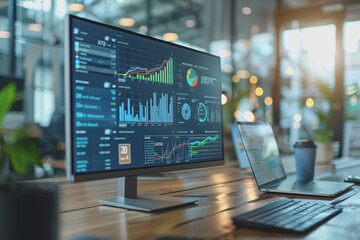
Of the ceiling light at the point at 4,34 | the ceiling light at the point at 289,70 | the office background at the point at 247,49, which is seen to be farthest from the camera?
the ceiling light at the point at 289,70

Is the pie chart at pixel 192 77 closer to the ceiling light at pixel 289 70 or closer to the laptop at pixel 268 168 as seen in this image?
the laptop at pixel 268 168

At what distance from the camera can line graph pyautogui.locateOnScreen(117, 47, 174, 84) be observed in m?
1.00

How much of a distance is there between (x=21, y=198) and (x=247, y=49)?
231 inches

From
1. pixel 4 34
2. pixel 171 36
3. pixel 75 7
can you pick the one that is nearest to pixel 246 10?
pixel 171 36

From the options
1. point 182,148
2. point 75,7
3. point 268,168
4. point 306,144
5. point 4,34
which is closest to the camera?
point 182,148

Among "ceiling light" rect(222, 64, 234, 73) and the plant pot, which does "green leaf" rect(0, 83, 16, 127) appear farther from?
"ceiling light" rect(222, 64, 234, 73)

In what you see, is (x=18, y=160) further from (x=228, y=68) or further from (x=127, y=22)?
(x=228, y=68)

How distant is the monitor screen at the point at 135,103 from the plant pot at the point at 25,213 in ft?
0.93

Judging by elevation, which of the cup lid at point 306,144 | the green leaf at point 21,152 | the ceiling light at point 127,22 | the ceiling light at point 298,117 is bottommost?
the cup lid at point 306,144

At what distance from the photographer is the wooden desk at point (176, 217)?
2.49 ft

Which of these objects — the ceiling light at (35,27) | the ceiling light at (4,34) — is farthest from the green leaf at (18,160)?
the ceiling light at (35,27)

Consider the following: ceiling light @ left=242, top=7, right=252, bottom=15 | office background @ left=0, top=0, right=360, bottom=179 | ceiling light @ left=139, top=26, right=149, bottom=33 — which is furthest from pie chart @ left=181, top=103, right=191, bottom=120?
ceiling light @ left=242, top=7, right=252, bottom=15

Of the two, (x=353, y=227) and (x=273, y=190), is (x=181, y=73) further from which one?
(x=353, y=227)

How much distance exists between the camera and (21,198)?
1.75 ft
